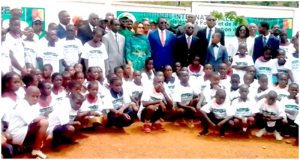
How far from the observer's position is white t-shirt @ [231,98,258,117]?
14.5 ft

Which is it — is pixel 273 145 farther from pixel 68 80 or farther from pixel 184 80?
pixel 68 80

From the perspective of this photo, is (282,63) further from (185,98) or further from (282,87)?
(185,98)

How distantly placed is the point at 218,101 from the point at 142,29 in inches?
32.6

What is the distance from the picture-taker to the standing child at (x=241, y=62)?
4.43m

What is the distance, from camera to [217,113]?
14.4 feet

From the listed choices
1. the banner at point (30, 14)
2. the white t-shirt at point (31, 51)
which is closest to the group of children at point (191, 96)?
the white t-shirt at point (31, 51)

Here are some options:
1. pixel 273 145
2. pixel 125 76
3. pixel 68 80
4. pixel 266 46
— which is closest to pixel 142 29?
pixel 125 76

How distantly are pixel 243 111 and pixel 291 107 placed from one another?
377 mm

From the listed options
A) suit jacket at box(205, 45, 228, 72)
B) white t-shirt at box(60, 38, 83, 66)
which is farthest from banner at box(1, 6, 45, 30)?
suit jacket at box(205, 45, 228, 72)

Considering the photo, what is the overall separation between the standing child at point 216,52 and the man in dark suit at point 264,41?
273 millimetres

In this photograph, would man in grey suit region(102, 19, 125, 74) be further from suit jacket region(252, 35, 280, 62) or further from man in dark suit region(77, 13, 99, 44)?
suit jacket region(252, 35, 280, 62)

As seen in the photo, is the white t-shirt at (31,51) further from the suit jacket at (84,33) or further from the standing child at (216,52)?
the standing child at (216,52)

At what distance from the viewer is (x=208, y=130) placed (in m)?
4.38

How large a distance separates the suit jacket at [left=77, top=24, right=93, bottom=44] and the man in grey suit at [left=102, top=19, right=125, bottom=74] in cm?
12
